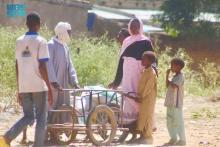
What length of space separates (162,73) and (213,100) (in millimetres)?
2184

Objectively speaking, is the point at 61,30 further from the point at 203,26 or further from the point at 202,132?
the point at 203,26

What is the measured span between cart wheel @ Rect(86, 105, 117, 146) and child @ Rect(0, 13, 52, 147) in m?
0.79

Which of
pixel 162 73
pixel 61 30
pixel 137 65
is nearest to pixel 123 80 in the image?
pixel 137 65

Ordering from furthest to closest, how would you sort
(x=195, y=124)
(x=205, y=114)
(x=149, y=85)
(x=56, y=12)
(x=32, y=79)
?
(x=56, y=12) < (x=205, y=114) < (x=195, y=124) < (x=149, y=85) < (x=32, y=79)

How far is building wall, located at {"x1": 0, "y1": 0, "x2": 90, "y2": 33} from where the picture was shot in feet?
58.4

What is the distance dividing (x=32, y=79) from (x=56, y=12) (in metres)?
12.2

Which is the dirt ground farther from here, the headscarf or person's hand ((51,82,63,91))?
the headscarf

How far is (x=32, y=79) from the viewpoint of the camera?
24.1 feet

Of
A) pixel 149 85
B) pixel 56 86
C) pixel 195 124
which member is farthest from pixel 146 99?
pixel 195 124

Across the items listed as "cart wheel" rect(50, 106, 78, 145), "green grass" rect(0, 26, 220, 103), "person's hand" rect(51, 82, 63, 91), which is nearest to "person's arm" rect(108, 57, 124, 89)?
"cart wheel" rect(50, 106, 78, 145)

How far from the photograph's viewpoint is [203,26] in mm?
26562

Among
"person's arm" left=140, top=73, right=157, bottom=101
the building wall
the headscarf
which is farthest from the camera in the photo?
the building wall

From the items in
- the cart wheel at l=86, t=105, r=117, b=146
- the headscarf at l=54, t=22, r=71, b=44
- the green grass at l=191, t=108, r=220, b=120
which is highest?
the headscarf at l=54, t=22, r=71, b=44

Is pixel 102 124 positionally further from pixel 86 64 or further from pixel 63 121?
pixel 86 64
